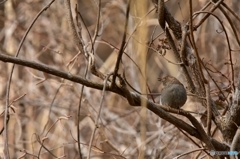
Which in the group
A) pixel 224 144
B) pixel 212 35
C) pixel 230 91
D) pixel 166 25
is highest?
pixel 212 35

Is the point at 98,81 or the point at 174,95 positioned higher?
the point at 98,81

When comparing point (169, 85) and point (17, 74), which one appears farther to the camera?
point (17, 74)

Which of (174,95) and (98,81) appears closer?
(174,95)

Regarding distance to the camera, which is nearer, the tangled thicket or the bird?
the bird

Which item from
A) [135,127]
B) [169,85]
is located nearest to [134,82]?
[135,127]

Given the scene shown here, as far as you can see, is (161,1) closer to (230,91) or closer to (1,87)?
(230,91)

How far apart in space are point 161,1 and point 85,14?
3513 mm

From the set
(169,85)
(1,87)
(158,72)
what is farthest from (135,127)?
(169,85)

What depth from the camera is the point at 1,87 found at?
392 cm

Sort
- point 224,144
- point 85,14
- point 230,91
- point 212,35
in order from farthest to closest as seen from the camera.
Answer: point 85,14
point 212,35
point 230,91
point 224,144

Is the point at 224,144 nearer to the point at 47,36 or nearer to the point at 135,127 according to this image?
the point at 135,127

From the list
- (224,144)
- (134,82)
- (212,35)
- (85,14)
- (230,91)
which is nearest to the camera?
(224,144)

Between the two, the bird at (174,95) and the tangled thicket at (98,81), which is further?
the tangled thicket at (98,81)

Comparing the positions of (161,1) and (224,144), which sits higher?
(161,1)
